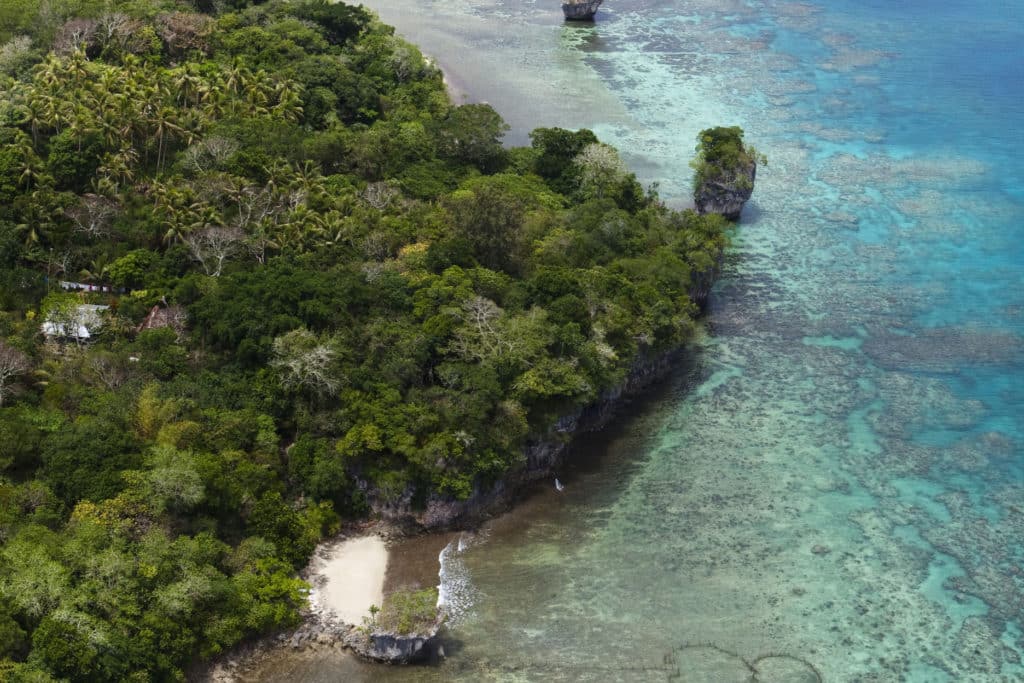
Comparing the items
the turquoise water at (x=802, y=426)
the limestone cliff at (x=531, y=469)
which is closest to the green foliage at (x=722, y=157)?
the turquoise water at (x=802, y=426)

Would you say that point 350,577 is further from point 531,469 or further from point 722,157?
point 722,157

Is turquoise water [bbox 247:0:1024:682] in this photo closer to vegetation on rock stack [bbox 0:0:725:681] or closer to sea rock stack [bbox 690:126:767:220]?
sea rock stack [bbox 690:126:767:220]

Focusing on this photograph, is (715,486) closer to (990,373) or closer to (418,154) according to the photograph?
(990,373)

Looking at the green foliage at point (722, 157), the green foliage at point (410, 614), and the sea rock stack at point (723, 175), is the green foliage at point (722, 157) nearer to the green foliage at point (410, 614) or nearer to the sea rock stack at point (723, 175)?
the sea rock stack at point (723, 175)

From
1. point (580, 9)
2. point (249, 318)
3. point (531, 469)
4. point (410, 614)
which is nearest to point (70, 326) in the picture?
point (249, 318)

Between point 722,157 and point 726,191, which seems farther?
point 726,191
